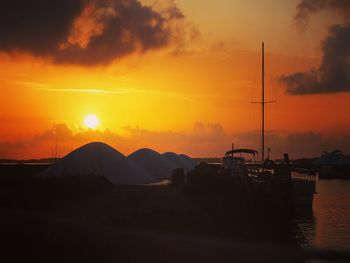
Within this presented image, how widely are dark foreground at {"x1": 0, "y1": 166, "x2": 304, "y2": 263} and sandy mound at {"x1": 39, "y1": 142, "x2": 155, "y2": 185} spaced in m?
14.5

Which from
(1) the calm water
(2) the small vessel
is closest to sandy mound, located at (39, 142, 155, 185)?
(2) the small vessel

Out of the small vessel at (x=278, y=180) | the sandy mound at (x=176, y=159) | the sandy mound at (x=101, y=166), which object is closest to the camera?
the small vessel at (x=278, y=180)

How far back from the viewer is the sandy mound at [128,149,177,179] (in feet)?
268

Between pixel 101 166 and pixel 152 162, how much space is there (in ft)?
86.7

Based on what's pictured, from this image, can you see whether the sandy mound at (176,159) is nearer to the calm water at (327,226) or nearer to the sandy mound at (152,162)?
the sandy mound at (152,162)

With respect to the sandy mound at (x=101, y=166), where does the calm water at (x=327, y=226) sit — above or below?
below

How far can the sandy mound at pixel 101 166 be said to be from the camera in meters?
57.7

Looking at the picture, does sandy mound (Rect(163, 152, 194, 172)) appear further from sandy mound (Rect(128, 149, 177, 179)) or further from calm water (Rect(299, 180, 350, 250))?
calm water (Rect(299, 180, 350, 250))

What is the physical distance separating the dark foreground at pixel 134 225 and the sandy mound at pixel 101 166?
1452 cm

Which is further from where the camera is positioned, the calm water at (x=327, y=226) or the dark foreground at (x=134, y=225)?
the calm water at (x=327, y=226)

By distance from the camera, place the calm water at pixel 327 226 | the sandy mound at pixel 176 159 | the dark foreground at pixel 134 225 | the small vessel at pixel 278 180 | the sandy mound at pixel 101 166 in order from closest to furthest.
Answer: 1. the dark foreground at pixel 134 225
2. the calm water at pixel 327 226
3. the small vessel at pixel 278 180
4. the sandy mound at pixel 101 166
5. the sandy mound at pixel 176 159

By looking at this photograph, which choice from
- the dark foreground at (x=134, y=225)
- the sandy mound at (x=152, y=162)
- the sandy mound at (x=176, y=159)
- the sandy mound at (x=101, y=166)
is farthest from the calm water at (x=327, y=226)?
the sandy mound at (x=176, y=159)

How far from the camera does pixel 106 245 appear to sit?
1780cm

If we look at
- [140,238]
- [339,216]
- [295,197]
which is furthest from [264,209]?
[140,238]
